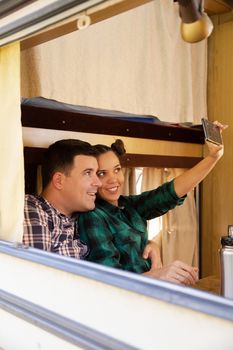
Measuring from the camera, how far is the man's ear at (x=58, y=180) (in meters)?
1.56

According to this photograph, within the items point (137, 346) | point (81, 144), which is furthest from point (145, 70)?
point (137, 346)

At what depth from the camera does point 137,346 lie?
69 centimetres

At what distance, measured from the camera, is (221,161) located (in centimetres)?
279

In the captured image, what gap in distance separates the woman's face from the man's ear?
213mm

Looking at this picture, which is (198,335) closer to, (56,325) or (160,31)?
(56,325)

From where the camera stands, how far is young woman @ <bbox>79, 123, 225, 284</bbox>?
146cm

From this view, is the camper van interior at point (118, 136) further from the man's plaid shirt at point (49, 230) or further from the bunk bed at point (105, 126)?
the man's plaid shirt at point (49, 230)

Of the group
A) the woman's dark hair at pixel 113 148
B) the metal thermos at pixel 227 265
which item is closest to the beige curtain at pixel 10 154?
the metal thermos at pixel 227 265

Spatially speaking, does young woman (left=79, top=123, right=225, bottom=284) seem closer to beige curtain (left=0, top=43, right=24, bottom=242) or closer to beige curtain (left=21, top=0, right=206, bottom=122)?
beige curtain (left=21, top=0, right=206, bottom=122)

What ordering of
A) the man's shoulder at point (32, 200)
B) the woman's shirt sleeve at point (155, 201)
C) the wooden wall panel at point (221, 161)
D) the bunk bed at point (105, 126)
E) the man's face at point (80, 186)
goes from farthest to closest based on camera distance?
the wooden wall panel at point (221, 161) → the woman's shirt sleeve at point (155, 201) → the bunk bed at point (105, 126) → the man's face at point (80, 186) → the man's shoulder at point (32, 200)

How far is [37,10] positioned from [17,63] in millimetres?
228

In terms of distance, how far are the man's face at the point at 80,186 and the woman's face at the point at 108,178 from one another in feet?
0.37

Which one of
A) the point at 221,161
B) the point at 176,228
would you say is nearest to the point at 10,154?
the point at 176,228

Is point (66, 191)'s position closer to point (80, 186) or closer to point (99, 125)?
point (80, 186)
